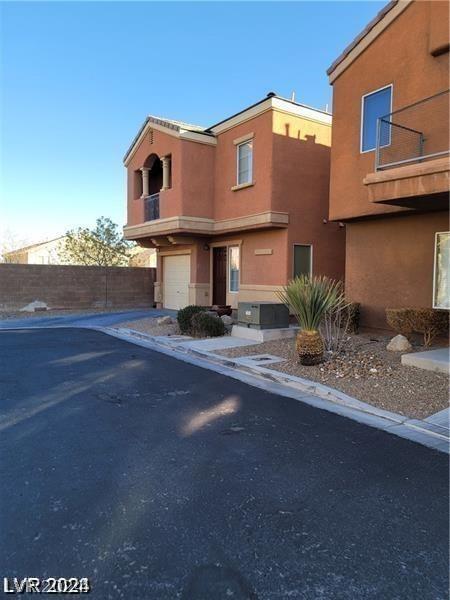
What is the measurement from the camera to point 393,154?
10.8 metres

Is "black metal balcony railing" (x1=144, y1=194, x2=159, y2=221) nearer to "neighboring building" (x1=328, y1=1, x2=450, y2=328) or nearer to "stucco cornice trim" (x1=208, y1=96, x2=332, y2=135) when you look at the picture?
"stucco cornice trim" (x1=208, y1=96, x2=332, y2=135)

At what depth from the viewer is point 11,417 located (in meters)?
5.70

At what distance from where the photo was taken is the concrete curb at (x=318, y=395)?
5473 millimetres

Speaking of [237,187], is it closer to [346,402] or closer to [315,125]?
[315,125]

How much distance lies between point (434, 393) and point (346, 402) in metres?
1.42

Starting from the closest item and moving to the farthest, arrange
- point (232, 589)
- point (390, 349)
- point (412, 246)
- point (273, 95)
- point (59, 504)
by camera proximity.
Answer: point (232, 589) → point (59, 504) → point (390, 349) → point (412, 246) → point (273, 95)

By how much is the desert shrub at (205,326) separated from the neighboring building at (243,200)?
3.04m

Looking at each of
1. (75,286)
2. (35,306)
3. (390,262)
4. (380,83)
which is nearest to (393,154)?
(380,83)

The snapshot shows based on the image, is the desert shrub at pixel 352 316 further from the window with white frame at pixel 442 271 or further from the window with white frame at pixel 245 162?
the window with white frame at pixel 245 162

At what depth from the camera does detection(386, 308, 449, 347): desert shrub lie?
1005 centimetres

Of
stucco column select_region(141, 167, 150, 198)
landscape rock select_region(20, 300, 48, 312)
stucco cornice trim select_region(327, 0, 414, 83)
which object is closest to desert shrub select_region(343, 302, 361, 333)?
stucco cornice trim select_region(327, 0, 414, 83)

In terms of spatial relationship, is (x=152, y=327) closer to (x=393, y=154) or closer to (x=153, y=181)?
(x=153, y=181)

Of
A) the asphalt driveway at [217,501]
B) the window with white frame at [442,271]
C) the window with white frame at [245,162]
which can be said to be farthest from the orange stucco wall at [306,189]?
the asphalt driveway at [217,501]

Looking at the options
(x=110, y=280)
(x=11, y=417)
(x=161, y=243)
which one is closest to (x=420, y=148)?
(x=11, y=417)
